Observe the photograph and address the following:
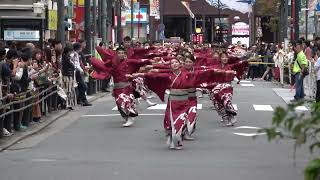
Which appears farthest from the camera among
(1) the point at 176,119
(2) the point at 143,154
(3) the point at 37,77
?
(3) the point at 37,77

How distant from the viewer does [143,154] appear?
10961 mm

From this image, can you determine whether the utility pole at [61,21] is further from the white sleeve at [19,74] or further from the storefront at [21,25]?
the white sleeve at [19,74]

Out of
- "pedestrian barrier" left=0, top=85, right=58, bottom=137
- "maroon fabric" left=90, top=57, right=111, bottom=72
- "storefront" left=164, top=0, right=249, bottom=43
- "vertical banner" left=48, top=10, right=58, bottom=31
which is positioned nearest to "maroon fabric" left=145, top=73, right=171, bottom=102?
"pedestrian barrier" left=0, top=85, right=58, bottom=137

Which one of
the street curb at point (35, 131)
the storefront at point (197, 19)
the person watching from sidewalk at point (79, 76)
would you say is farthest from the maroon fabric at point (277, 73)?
the storefront at point (197, 19)

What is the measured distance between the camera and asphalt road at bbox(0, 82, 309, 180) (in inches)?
355

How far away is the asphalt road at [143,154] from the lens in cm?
902

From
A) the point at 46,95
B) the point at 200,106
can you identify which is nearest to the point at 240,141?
the point at 46,95

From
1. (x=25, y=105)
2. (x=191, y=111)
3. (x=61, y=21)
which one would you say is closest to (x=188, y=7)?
(x=61, y=21)

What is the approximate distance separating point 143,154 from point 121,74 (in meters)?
4.44

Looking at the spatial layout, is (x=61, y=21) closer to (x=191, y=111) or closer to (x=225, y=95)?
(x=225, y=95)

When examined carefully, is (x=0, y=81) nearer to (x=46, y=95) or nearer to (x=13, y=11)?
(x=46, y=95)

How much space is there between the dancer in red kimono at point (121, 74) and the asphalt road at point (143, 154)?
1.36 feet

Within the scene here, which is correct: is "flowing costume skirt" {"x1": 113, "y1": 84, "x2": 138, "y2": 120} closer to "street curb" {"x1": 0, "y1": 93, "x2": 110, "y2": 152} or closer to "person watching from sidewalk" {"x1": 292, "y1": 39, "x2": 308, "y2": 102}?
"street curb" {"x1": 0, "y1": 93, "x2": 110, "y2": 152}

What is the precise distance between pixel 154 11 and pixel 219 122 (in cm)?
4197
